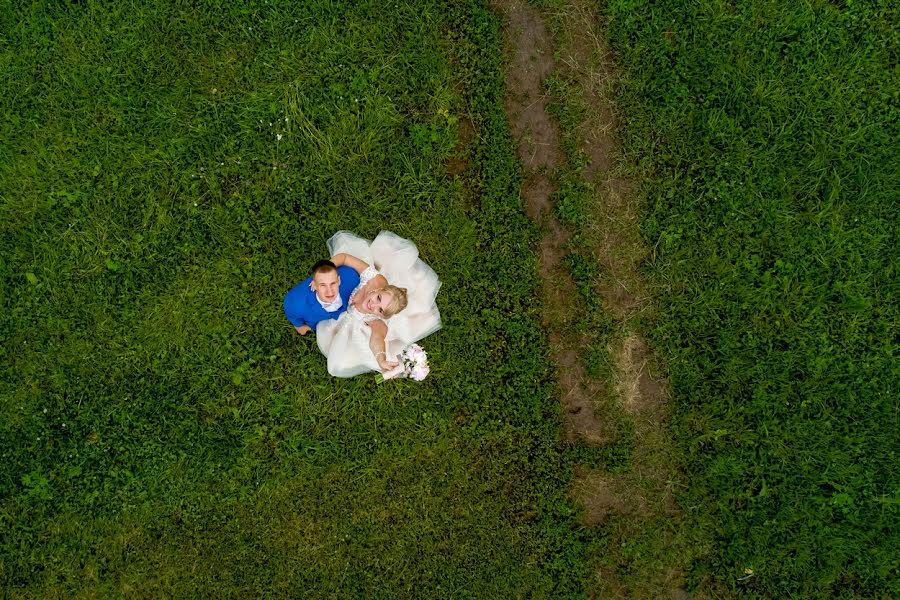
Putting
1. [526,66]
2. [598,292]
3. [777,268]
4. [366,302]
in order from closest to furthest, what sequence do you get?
1. [366,302]
2. [777,268]
3. [598,292]
4. [526,66]

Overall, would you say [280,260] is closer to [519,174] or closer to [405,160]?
[405,160]

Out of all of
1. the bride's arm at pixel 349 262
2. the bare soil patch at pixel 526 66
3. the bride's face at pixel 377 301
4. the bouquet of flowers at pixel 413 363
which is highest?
the bare soil patch at pixel 526 66

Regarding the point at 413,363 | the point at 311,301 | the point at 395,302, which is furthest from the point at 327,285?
the point at 413,363

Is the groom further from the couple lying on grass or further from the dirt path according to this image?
the dirt path

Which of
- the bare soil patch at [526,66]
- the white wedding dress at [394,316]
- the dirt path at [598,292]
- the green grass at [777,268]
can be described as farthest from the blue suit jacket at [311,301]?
the green grass at [777,268]

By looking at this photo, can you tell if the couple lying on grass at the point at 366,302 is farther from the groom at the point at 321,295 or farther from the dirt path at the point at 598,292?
the dirt path at the point at 598,292

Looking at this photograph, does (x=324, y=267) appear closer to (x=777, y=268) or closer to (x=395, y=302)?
(x=395, y=302)
